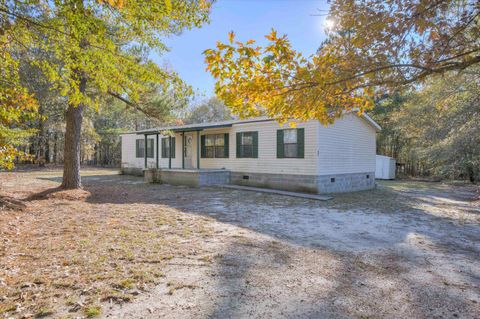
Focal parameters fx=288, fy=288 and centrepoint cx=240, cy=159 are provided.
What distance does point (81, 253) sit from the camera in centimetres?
366

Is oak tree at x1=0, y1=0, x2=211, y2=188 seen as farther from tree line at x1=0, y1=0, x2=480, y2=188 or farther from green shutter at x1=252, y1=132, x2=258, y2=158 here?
green shutter at x1=252, y1=132, x2=258, y2=158

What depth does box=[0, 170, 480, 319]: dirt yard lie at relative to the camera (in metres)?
2.54

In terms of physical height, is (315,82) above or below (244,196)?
above

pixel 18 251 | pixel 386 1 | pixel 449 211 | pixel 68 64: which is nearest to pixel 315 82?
pixel 386 1

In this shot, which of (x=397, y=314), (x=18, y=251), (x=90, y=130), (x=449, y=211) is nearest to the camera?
(x=397, y=314)

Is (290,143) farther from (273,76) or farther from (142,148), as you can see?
(142,148)

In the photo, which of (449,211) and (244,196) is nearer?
(449,211)

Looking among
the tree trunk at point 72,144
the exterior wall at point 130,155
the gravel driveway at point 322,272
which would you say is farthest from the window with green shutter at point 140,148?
the gravel driveway at point 322,272

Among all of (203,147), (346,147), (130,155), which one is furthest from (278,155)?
(130,155)

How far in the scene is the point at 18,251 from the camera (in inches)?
147

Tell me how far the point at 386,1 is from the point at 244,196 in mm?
7132

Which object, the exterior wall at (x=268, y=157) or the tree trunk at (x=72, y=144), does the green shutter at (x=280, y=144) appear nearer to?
the exterior wall at (x=268, y=157)

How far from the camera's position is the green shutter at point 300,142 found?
10734 mm

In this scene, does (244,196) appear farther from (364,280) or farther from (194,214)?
(364,280)
